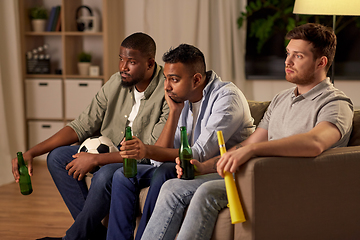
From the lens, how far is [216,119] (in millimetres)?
1820

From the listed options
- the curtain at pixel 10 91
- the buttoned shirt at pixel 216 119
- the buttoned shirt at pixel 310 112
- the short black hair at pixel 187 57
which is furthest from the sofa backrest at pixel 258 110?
the curtain at pixel 10 91

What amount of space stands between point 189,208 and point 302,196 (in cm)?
42

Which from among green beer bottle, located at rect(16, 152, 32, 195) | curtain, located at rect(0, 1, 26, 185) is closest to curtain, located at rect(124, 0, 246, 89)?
curtain, located at rect(0, 1, 26, 185)

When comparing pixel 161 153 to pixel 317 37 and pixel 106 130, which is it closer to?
pixel 106 130

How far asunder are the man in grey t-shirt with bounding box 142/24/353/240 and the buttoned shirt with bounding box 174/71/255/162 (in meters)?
0.09

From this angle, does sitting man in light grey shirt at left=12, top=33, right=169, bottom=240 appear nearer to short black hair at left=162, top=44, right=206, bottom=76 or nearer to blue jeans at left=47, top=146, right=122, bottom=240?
blue jeans at left=47, top=146, right=122, bottom=240

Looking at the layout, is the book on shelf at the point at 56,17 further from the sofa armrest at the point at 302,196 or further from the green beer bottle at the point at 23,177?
the sofa armrest at the point at 302,196

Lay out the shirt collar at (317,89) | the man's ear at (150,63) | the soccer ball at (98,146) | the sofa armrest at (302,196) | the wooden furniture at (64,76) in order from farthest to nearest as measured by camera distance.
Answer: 1. the wooden furniture at (64,76)
2. the man's ear at (150,63)
3. the soccer ball at (98,146)
4. the shirt collar at (317,89)
5. the sofa armrest at (302,196)

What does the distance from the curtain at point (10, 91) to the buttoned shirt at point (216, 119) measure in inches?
81.6

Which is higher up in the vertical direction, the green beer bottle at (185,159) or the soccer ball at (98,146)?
the green beer bottle at (185,159)

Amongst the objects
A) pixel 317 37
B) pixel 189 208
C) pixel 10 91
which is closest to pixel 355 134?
pixel 317 37

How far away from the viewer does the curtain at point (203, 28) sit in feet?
12.5

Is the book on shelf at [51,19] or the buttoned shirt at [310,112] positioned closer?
the buttoned shirt at [310,112]

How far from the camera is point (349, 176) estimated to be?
1527 mm
